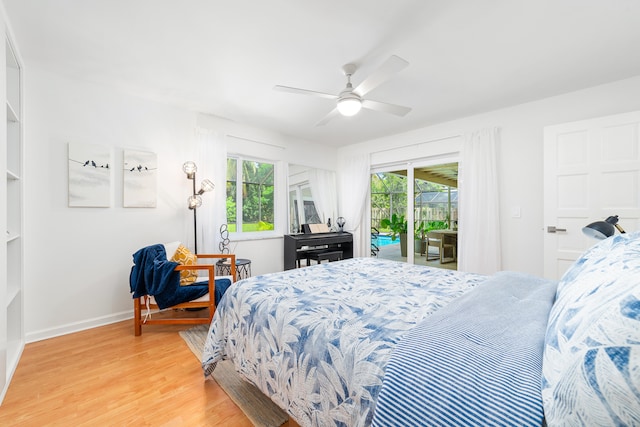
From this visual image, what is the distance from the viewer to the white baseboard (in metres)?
2.47

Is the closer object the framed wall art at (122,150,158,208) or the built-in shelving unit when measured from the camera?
the built-in shelving unit

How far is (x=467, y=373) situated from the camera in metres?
0.78

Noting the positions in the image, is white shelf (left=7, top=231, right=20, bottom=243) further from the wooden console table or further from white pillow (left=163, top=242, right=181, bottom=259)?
the wooden console table

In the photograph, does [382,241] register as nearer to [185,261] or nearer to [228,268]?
[228,268]

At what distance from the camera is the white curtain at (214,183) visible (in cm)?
347

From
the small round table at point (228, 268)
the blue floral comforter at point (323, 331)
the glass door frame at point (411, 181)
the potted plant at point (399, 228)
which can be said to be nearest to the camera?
the blue floral comforter at point (323, 331)

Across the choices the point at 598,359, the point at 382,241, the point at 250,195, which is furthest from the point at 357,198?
the point at 598,359

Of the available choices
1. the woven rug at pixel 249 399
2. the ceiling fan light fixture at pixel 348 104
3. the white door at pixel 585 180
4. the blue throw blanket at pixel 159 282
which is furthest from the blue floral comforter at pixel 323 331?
the white door at pixel 585 180

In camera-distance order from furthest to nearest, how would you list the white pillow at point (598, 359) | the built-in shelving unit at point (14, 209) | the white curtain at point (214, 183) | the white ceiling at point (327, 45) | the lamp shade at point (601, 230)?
the white curtain at point (214, 183) → the built-in shelving unit at point (14, 209) → the white ceiling at point (327, 45) → the lamp shade at point (601, 230) → the white pillow at point (598, 359)

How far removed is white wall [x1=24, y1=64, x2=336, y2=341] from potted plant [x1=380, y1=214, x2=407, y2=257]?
3195mm

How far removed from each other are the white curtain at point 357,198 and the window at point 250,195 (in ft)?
4.81

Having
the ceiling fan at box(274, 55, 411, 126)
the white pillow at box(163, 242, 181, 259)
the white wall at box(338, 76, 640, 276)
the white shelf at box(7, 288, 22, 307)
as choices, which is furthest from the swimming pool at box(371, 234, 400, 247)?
the white shelf at box(7, 288, 22, 307)

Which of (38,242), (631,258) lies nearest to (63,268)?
(38,242)

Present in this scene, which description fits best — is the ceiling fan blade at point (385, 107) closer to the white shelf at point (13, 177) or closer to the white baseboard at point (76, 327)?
the white shelf at point (13, 177)
